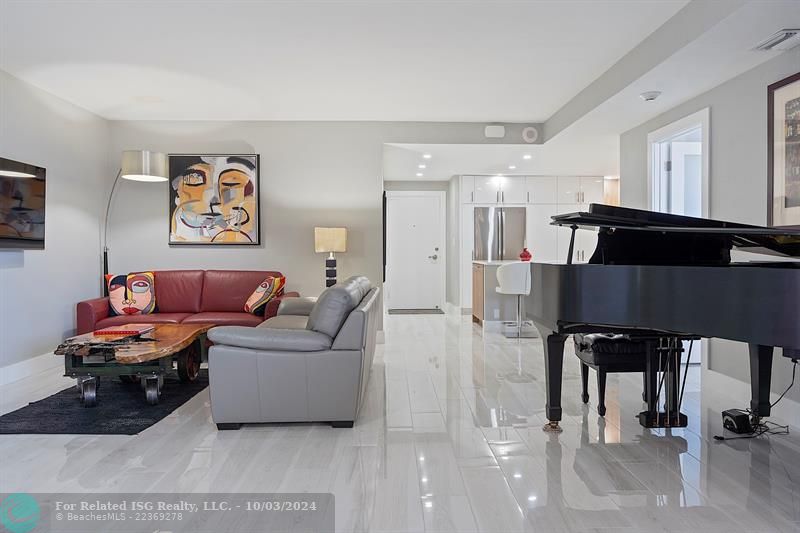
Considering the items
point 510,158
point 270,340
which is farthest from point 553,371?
point 510,158

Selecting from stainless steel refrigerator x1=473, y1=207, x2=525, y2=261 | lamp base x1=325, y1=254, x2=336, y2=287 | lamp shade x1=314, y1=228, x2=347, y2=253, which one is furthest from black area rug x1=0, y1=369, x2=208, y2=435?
stainless steel refrigerator x1=473, y1=207, x2=525, y2=261

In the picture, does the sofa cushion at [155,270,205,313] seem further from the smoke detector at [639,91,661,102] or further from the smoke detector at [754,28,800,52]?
the smoke detector at [754,28,800,52]

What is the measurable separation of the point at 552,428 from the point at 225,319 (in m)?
3.14

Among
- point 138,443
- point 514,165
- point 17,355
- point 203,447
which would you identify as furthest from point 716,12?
point 17,355

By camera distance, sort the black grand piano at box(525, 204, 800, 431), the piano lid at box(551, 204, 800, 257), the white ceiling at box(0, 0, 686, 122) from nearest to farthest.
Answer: the black grand piano at box(525, 204, 800, 431), the piano lid at box(551, 204, 800, 257), the white ceiling at box(0, 0, 686, 122)

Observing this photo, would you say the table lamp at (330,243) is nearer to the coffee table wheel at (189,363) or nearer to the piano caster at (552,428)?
the coffee table wheel at (189,363)

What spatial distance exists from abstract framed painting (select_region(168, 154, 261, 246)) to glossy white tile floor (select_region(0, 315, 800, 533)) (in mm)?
2519

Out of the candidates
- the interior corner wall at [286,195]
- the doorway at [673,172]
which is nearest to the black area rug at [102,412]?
the interior corner wall at [286,195]

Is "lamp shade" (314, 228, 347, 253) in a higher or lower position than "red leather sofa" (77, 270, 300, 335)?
higher

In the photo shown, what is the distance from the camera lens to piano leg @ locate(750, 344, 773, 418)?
2980 millimetres

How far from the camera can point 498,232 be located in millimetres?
8422

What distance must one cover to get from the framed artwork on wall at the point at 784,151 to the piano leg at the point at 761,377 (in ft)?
2.72

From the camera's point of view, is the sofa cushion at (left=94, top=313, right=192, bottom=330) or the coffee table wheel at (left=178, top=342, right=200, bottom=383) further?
the sofa cushion at (left=94, top=313, right=192, bottom=330)

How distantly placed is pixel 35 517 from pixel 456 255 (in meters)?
7.14
